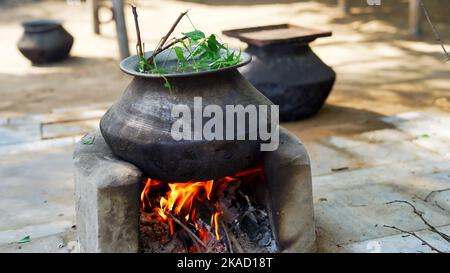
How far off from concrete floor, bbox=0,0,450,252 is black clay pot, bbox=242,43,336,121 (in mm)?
305

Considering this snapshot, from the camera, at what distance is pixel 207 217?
3324 mm

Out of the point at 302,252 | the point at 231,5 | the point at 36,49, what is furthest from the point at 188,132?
the point at 231,5

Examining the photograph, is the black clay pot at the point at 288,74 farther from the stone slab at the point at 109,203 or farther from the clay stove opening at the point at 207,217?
the stone slab at the point at 109,203

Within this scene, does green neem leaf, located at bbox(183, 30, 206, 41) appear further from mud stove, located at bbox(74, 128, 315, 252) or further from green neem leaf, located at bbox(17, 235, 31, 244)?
green neem leaf, located at bbox(17, 235, 31, 244)

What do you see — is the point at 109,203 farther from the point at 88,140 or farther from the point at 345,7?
the point at 345,7

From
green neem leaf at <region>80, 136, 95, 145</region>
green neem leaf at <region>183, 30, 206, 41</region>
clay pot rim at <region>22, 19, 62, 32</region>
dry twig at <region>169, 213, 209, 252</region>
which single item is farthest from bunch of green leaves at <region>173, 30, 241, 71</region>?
clay pot rim at <region>22, 19, 62, 32</region>

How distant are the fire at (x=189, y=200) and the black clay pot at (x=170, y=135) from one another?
0.27 meters

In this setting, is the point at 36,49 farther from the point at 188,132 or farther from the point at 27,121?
the point at 188,132

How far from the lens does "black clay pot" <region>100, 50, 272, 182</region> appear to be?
Result: 2.87 m

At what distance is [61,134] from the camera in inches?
233

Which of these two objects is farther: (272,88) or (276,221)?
(272,88)

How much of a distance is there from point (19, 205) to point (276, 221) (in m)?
2.05

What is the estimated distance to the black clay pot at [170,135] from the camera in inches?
113

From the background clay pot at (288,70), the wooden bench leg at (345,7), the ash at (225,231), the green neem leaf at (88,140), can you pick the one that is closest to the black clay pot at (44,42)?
the background clay pot at (288,70)
